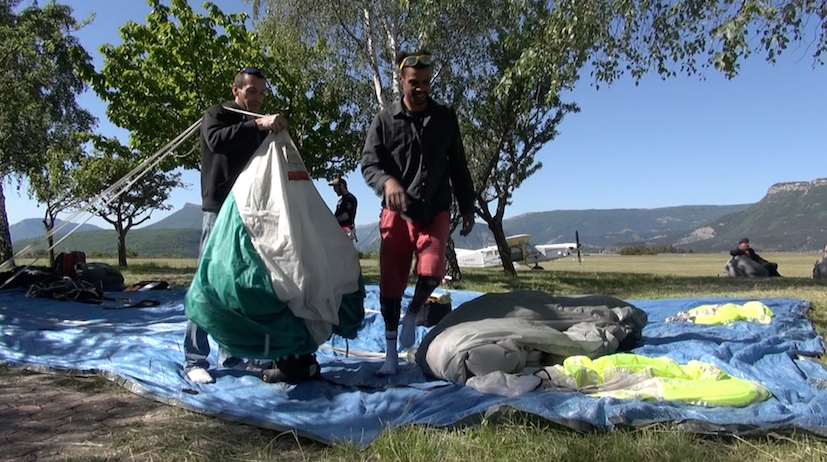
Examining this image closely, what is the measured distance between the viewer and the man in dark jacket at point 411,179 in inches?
122

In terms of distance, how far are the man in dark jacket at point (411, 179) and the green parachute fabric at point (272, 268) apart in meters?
0.30

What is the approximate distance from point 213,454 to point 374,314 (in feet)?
8.90

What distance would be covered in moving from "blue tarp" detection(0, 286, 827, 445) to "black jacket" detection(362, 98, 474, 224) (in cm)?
96

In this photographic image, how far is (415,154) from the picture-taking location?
3.17 m

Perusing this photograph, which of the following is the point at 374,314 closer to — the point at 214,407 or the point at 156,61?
the point at 214,407

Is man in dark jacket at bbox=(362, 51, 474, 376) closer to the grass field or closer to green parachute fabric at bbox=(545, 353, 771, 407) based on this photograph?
green parachute fabric at bbox=(545, 353, 771, 407)

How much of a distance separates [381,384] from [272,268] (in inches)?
30.5

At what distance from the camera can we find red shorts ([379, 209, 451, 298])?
311 centimetres

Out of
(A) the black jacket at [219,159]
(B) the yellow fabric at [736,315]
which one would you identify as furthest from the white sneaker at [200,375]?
(B) the yellow fabric at [736,315]

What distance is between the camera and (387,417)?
2258 millimetres

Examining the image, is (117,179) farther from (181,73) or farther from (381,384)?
(381,384)

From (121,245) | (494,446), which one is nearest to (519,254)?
(121,245)

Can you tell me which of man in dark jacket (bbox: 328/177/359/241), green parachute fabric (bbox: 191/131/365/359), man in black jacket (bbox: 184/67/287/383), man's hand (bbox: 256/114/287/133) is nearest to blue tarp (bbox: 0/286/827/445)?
man in black jacket (bbox: 184/67/287/383)

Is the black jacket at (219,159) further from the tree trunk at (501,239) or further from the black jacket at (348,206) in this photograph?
the tree trunk at (501,239)
